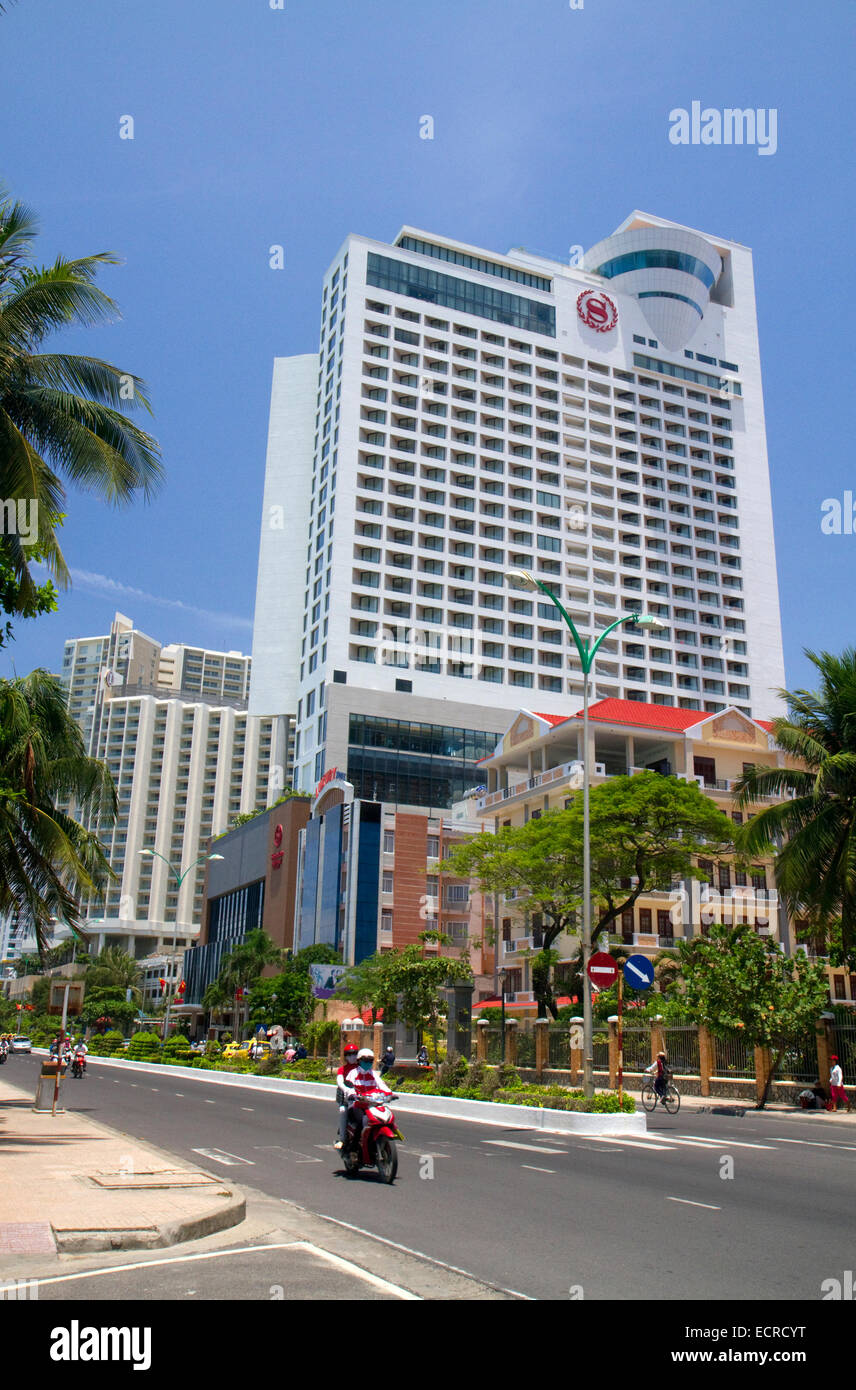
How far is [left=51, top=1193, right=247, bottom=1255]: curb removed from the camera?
316 inches

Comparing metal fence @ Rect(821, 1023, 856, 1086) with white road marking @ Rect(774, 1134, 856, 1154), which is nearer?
white road marking @ Rect(774, 1134, 856, 1154)

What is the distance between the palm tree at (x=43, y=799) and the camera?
21.9 meters

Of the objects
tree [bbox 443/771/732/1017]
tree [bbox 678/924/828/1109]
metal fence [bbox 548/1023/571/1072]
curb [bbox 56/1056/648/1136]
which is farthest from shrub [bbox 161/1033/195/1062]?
tree [bbox 678/924/828/1109]

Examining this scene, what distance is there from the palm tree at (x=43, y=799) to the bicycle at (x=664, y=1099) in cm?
1466

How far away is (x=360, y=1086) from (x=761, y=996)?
19180 millimetres

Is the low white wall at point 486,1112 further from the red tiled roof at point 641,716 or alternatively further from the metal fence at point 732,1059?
the red tiled roof at point 641,716

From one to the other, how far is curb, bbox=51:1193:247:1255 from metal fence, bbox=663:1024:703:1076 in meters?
26.9

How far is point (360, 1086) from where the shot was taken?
1257 centimetres

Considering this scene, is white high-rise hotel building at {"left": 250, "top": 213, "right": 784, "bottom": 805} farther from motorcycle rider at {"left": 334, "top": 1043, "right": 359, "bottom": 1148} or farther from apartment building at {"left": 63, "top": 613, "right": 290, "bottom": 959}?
motorcycle rider at {"left": 334, "top": 1043, "right": 359, "bottom": 1148}

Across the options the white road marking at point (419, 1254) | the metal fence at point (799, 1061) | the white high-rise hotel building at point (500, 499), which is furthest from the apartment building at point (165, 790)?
the white road marking at point (419, 1254)

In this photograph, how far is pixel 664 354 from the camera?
116 metres

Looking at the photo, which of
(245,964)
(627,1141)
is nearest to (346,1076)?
(627,1141)
